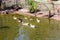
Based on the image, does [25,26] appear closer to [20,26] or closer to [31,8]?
[20,26]

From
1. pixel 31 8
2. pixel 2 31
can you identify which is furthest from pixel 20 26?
pixel 31 8

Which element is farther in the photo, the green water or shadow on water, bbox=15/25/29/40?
the green water

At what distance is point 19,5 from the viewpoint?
2658cm

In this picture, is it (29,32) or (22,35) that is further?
(29,32)

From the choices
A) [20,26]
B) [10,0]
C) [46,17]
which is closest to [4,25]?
[20,26]

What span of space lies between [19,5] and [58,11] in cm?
601

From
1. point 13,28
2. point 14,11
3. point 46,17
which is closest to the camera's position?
point 13,28

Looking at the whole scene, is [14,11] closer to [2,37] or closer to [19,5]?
[19,5]

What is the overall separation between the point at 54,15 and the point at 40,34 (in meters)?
6.81

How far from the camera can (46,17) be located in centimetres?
2112

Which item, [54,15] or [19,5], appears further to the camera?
[19,5]

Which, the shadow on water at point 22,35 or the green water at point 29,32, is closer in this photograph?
the shadow on water at point 22,35

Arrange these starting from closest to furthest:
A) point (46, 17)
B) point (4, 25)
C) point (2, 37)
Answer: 1. point (2, 37)
2. point (4, 25)
3. point (46, 17)

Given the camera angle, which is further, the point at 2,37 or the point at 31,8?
the point at 31,8
